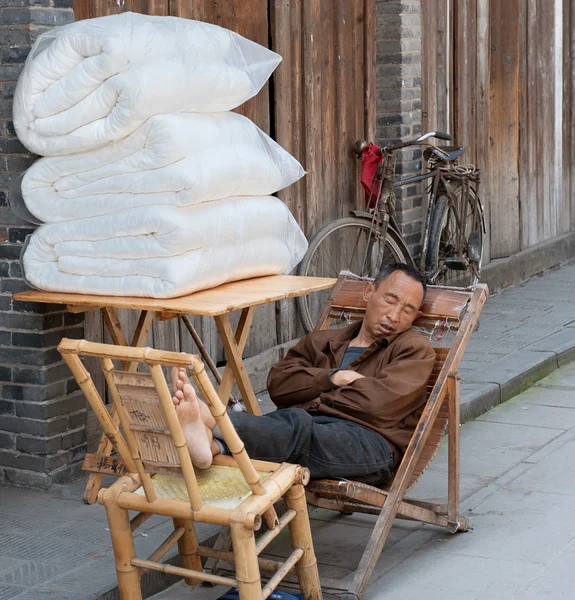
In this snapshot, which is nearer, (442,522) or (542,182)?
(442,522)

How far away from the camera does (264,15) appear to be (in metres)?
7.07

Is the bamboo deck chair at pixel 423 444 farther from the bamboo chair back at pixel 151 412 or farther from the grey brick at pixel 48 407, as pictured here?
the grey brick at pixel 48 407

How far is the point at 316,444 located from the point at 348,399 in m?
0.33

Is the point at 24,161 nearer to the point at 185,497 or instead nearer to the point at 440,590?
the point at 185,497

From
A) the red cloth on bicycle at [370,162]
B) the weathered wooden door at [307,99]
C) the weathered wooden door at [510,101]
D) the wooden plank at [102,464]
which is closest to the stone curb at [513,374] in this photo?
the weathered wooden door at [307,99]

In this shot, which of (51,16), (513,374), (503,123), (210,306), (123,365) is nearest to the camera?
(210,306)

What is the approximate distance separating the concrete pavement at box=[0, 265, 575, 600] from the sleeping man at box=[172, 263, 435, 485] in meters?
0.46

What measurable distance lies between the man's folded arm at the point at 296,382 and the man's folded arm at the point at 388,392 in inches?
2.9

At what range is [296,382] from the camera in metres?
4.72

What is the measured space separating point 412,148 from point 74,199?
13.9ft

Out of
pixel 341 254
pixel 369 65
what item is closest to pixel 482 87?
pixel 369 65

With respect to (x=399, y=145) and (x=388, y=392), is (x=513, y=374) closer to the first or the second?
(x=399, y=145)

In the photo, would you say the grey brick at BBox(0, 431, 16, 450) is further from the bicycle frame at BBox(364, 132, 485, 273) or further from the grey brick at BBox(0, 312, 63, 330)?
the bicycle frame at BBox(364, 132, 485, 273)

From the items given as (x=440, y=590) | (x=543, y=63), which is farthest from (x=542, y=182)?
(x=440, y=590)
